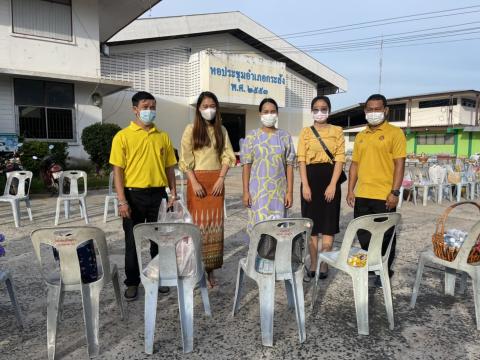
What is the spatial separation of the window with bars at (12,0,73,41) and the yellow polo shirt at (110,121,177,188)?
9.72 meters

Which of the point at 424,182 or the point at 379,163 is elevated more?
the point at 379,163

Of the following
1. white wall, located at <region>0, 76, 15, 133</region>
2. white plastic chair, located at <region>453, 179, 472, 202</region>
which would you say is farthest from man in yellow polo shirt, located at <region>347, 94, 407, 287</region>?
white wall, located at <region>0, 76, 15, 133</region>

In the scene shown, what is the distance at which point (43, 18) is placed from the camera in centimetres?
1071

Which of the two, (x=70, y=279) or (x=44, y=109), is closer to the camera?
(x=70, y=279)

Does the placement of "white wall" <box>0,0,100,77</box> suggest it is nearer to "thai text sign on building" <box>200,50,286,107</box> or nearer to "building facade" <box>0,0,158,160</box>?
"building facade" <box>0,0,158,160</box>

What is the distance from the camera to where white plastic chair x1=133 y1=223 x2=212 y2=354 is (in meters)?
2.47

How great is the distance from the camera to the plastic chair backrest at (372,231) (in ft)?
8.93

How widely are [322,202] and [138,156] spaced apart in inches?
70.3

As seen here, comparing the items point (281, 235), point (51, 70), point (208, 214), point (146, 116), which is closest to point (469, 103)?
point (51, 70)

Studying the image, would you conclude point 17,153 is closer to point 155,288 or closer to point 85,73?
point 85,73

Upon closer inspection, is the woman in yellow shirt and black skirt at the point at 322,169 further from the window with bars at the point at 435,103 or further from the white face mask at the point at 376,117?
the window with bars at the point at 435,103

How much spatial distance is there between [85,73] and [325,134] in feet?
33.5

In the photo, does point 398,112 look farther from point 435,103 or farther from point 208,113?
point 208,113

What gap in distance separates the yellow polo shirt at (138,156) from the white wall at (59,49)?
9.31 m
